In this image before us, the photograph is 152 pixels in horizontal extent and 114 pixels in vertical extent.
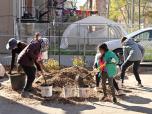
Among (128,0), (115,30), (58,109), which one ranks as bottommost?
(58,109)

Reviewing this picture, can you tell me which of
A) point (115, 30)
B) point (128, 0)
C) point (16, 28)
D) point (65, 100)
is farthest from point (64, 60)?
point (128, 0)

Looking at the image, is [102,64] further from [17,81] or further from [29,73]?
[17,81]

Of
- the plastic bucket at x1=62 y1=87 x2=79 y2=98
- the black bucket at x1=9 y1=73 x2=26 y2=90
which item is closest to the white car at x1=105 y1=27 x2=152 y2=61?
the black bucket at x1=9 y1=73 x2=26 y2=90

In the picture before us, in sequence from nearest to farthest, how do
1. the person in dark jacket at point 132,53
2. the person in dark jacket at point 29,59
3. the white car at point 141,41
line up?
the person in dark jacket at point 29,59
the person in dark jacket at point 132,53
the white car at point 141,41

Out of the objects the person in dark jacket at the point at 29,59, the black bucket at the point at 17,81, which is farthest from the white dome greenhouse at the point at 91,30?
the person in dark jacket at the point at 29,59

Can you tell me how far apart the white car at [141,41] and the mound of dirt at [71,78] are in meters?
4.73

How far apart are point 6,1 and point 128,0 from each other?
30274mm

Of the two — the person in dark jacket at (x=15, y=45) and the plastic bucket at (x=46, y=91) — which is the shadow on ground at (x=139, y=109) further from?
the person in dark jacket at (x=15, y=45)

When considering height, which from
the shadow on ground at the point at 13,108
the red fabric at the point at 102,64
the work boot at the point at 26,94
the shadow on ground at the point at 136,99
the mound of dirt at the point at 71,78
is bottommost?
the shadow on ground at the point at 13,108

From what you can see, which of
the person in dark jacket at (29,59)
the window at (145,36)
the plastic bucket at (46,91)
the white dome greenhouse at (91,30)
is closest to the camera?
the plastic bucket at (46,91)

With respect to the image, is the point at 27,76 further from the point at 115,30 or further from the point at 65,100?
the point at 115,30

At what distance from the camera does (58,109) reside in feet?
32.3

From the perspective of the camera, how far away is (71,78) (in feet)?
40.7

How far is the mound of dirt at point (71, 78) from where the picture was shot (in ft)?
39.1
